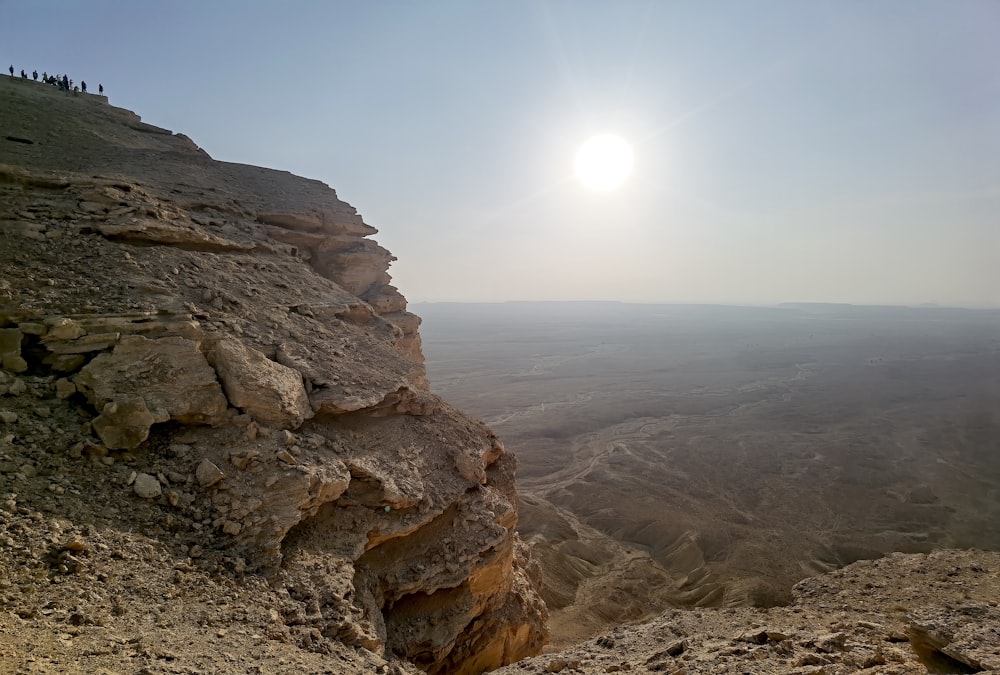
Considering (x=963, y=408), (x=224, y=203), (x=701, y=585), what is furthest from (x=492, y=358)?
(x=224, y=203)

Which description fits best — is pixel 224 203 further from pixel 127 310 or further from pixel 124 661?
pixel 124 661

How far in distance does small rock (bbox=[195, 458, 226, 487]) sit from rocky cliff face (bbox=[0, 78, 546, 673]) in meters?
0.02

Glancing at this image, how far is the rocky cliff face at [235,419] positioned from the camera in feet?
22.9

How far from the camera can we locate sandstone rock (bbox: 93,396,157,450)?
7.17 m

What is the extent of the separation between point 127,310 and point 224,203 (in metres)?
6.95

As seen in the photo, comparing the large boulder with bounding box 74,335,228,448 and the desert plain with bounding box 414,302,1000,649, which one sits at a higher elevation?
the large boulder with bounding box 74,335,228,448

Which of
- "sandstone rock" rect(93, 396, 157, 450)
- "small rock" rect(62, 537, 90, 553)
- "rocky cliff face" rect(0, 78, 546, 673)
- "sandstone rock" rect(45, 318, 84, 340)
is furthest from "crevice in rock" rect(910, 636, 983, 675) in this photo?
"sandstone rock" rect(45, 318, 84, 340)

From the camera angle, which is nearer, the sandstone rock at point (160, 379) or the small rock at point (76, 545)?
the small rock at point (76, 545)

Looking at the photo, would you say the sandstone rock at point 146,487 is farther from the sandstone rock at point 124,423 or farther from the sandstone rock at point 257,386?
the sandstone rock at point 257,386

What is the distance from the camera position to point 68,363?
25.3 feet

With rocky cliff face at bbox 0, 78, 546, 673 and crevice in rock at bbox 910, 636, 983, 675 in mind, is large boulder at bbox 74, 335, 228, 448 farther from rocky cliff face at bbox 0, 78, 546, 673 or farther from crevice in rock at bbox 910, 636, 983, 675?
crevice in rock at bbox 910, 636, 983, 675

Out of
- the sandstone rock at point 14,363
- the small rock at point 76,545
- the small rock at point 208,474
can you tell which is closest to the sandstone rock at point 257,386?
the small rock at point 208,474

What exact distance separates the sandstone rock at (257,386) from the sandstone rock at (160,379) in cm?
26

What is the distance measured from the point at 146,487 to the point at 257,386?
2387 mm
